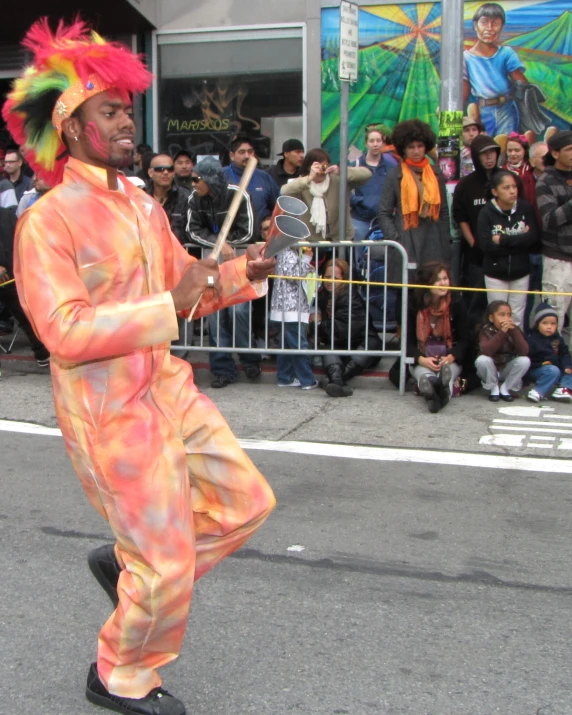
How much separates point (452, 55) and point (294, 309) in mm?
2901

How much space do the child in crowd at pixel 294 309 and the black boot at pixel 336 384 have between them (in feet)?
0.78

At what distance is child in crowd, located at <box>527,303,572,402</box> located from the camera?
782 cm

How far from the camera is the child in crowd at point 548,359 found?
308 inches

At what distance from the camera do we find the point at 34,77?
2855mm

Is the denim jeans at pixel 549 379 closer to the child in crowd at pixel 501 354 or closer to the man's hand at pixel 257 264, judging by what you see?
the child in crowd at pixel 501 354

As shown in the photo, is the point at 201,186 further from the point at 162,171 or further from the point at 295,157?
the point at 295,157

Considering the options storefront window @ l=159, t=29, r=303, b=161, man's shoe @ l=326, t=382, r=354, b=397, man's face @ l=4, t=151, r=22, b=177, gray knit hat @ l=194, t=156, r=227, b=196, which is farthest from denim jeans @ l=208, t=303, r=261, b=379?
storefront window @ l=159, t=29, r=303, b=161

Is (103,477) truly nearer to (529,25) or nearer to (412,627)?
(412,627)

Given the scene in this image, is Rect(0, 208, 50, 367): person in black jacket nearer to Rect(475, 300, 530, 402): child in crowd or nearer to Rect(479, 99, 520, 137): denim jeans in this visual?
Rect(475, 300, 530, 402): child in crowd

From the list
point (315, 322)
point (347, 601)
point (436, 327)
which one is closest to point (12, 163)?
point (315, 322)

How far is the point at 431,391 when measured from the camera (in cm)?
750

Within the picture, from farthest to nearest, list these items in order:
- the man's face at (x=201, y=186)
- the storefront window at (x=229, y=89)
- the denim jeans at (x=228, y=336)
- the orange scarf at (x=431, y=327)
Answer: the storefront window at (x=229, y=89) → the denim jeans at (x=228, y=336) → the orange scarf at (x=431, y=327) → the man's face at (x=201, y=186)

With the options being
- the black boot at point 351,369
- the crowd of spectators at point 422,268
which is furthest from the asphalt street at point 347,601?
the black boot at point 351,369

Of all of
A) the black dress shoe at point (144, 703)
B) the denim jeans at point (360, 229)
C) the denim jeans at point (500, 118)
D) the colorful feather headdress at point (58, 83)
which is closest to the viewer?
the colorful feather headdress at point (58, 83)
